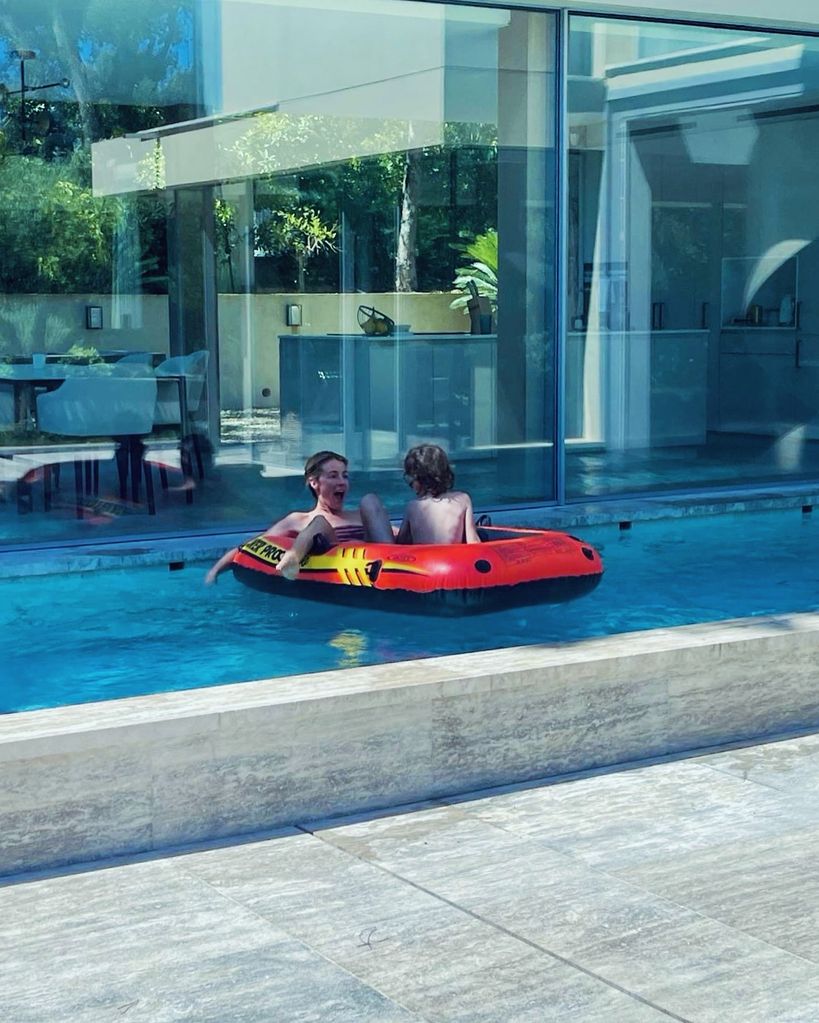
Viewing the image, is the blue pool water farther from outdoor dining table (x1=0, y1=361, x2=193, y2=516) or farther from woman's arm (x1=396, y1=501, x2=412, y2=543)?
outdoor dining table (x1=0, y1=361, x2=193, y2=516)

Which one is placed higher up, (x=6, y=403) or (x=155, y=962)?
(x=6, y=403)

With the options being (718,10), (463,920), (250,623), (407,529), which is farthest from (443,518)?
(718,10)

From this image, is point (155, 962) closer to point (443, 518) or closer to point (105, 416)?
point (443, 518)

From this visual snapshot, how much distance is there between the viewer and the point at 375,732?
453 cm

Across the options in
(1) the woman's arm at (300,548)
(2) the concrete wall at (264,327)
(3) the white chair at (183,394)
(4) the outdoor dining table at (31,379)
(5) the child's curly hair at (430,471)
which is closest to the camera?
(1) the woman's arm at (300,548)

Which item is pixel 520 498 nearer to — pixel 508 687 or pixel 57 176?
pixel 57 176

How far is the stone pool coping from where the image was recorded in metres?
4.08

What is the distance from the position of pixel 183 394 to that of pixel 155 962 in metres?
6.36

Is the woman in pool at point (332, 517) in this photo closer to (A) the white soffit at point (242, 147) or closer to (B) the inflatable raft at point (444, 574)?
(B) the inflatable raft at point (444, 574)

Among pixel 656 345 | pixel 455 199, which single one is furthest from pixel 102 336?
pixel 656 345

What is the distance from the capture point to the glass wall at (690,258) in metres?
10.6

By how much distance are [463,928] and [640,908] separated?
46 centimetres

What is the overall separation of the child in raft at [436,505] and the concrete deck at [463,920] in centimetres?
276

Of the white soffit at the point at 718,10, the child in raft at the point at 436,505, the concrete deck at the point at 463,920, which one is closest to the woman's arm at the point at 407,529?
the child in raft at the point at 436,505
